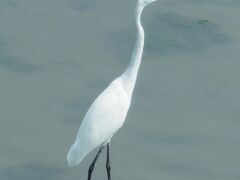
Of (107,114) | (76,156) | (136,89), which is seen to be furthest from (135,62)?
(136,89)

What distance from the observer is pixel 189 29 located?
10.4 metres

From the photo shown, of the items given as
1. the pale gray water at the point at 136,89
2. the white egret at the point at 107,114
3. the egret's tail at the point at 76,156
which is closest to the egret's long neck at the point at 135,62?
the white egret at the point at 107,114

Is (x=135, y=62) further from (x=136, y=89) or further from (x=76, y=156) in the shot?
(x=136, y=89)

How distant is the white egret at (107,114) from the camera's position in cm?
706

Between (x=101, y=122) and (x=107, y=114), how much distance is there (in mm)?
77

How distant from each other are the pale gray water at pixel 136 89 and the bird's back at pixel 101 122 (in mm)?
788

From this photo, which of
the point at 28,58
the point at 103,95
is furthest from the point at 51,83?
the point at 103,95

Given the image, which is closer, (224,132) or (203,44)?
(224,132)

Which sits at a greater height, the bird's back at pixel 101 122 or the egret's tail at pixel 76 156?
the bird's back at pixel 101 122

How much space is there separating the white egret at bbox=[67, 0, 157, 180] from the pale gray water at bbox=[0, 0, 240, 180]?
79cm

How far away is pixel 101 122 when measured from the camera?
23.6 ft

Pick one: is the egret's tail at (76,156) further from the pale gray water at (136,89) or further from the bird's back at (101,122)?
the pale gray water at (136,89)

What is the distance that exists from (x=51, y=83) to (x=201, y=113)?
1.41 m

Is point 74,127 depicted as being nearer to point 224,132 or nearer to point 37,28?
point 224,132
